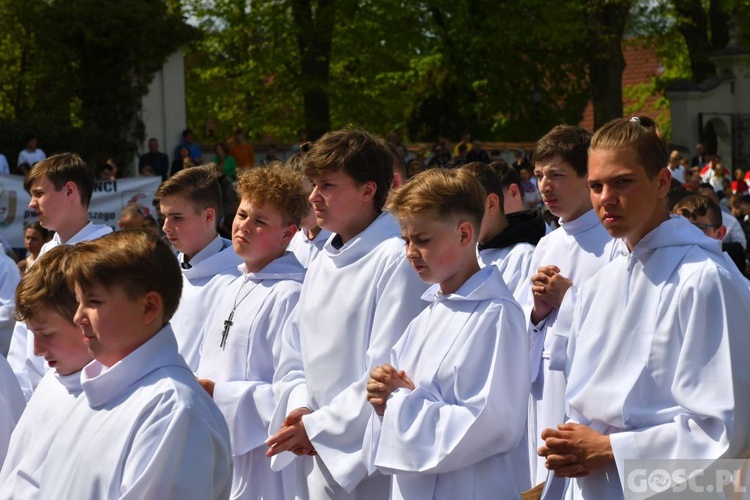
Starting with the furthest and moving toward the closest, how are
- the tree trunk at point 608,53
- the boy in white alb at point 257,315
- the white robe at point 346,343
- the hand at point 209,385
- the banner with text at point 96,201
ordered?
the tree trunk at point 608,53 → the banner with text at point 96,201 → the boy in white alb at point 257,315 → the hand at point 209,385 → the white robe at point 346,343

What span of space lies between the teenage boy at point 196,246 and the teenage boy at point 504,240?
1.43 m

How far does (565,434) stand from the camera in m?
4.25

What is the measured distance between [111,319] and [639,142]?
1917 mm

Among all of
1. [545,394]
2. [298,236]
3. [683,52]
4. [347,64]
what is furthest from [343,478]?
[683,52]

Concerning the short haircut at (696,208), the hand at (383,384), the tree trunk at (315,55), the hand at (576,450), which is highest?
the tree trunk at (315,55)

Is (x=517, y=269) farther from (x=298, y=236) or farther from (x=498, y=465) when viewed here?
(x=498, y=465)

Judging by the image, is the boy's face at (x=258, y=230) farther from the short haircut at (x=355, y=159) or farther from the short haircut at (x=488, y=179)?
the short haircut at (x=488, y=179)

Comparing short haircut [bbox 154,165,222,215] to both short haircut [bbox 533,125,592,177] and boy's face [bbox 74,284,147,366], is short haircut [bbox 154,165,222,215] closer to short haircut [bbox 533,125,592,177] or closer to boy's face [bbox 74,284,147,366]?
short haircut [bbox 533,125,592,177]

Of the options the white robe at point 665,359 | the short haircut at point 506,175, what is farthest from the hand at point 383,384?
the short haircut at point 506,175

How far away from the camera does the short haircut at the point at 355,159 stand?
548cm

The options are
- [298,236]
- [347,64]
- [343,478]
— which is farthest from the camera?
[347,64]

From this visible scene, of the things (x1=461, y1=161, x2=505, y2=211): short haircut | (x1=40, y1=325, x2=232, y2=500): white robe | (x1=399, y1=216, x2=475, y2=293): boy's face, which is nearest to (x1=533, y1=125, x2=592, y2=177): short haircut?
(x1=461, y1=161, x2=505, y2=211): short haircut

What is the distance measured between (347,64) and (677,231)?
31863 mm

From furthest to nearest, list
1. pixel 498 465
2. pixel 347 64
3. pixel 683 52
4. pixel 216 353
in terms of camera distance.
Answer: pixel 683 52 < pixel 347 64 < pixel 216 353 < pixel 498 465
